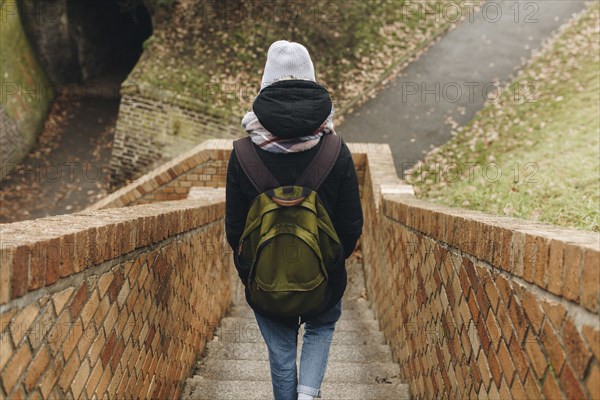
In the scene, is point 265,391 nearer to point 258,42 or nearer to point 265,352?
point 265,352

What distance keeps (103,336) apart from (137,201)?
5343mm

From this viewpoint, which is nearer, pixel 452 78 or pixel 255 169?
pixel 255 169

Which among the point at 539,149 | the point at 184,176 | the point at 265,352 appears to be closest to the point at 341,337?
the point at 265,352

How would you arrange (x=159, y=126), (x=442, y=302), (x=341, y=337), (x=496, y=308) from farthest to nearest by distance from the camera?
(x=159, y=126) → (x=341, y=337) → (x=442, y=302) → (x=496, y=308)

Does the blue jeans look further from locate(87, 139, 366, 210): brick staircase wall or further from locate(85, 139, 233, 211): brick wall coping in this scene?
locate(85, 139, 233, 211): brick wall coping

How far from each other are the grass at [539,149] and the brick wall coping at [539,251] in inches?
98.0

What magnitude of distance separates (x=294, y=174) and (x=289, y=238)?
0.27 m

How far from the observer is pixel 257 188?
2.13 metres

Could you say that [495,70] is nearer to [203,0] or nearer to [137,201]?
[203,0]

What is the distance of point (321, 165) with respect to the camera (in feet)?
7.00

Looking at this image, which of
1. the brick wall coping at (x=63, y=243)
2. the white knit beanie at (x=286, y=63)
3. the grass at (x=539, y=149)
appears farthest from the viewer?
the grass at (x=539, y=149)

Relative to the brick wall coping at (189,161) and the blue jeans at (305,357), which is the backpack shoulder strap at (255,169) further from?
the brick wall coping at (189,161)

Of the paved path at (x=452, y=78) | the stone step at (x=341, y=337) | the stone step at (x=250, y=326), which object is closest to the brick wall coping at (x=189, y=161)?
the paved path at (x=452, y=78)

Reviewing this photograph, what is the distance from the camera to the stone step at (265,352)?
3808 mm
